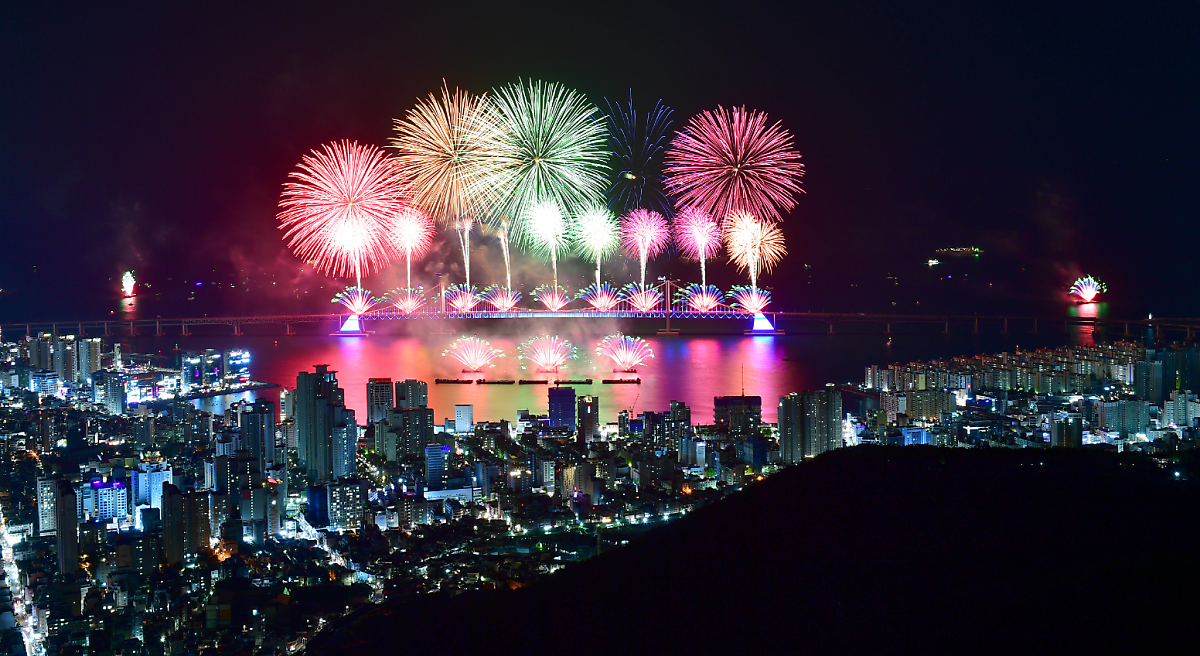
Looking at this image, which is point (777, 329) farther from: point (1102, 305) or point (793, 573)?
point (793, 573)

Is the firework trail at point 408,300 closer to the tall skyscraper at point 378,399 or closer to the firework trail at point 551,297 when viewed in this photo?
the firework trail at point 551,297

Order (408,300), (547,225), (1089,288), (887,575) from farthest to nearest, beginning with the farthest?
(1089,288), (408,300), (547,225), (887,575)

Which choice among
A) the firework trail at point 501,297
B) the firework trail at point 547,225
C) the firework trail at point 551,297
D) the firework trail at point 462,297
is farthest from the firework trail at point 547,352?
the firework trail at point 462,297

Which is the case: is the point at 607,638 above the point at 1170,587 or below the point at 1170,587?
below

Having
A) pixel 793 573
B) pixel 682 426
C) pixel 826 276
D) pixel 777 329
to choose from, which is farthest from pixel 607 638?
pixel 826 276

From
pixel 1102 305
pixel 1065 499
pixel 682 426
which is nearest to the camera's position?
pixel 1065 499

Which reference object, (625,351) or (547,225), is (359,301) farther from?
(625,351)

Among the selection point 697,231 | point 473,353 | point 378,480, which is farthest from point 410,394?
point 697,231
